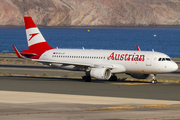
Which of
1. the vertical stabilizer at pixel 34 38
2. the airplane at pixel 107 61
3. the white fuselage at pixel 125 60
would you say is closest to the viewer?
the white fuselage at pixel 125 60

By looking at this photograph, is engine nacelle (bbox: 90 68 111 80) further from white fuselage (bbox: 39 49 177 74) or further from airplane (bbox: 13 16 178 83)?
white fuselage (bbox: 39 49 177 74)

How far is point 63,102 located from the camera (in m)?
27.8

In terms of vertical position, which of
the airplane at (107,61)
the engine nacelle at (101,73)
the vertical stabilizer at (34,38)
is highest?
the vertical stabilizer at (34,38)

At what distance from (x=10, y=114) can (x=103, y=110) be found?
19.0 feet

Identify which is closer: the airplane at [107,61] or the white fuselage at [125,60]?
the white fuselage at [125,60]

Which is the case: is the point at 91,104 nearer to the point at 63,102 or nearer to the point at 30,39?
the point at 63,102

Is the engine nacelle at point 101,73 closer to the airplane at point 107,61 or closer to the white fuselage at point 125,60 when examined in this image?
the airplane at point 107,61

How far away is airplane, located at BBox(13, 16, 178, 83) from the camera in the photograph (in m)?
43.5

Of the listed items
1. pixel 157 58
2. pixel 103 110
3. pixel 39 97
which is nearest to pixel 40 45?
pixel 157 58

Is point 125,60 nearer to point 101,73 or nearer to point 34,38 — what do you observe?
point 101,73

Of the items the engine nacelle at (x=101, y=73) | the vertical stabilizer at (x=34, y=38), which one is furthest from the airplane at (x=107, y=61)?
the vertical stabilizer at (x=34, y=38)

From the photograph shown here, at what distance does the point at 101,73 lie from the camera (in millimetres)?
43500

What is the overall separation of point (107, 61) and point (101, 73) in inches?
117

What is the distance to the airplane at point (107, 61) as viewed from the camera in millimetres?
43469
